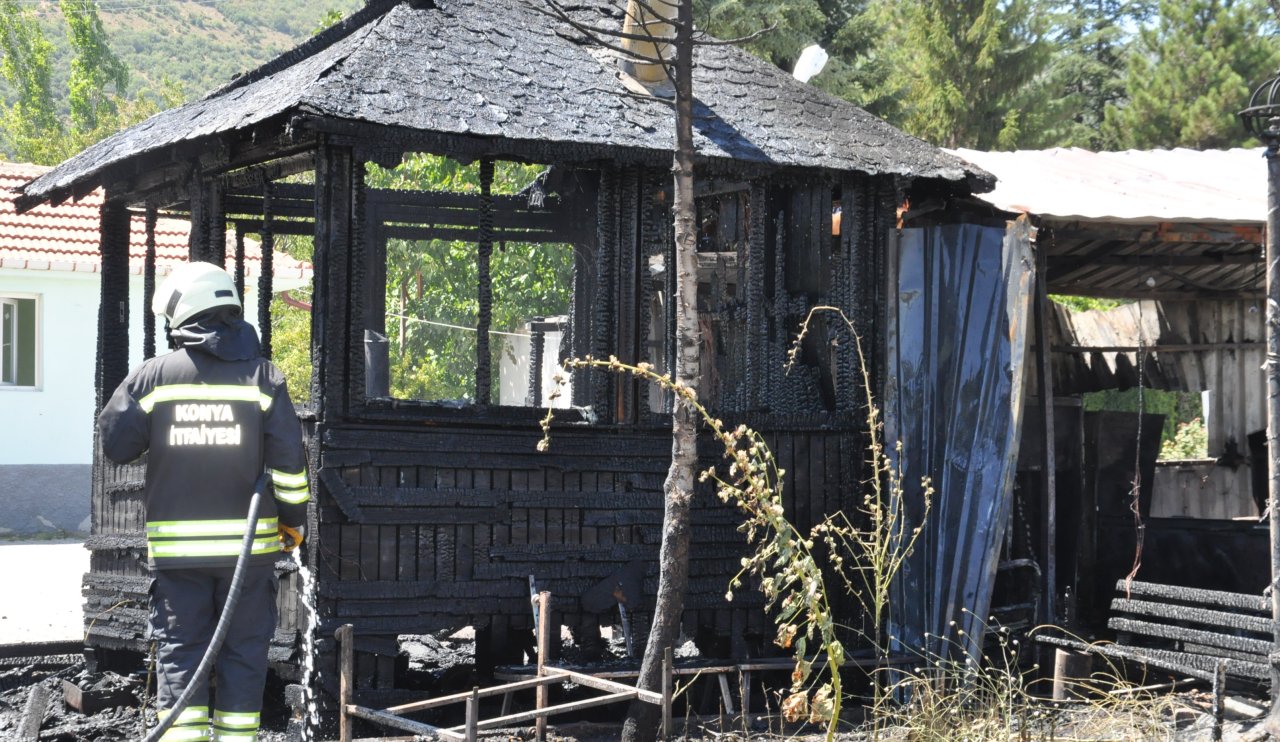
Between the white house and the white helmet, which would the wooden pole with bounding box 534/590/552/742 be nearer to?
the white helmet

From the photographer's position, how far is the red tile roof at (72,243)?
17.3m

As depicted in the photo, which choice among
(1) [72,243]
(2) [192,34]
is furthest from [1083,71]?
(2) [192,34]

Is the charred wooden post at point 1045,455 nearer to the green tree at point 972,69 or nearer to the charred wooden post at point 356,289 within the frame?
the charred wooden post at point 356,289

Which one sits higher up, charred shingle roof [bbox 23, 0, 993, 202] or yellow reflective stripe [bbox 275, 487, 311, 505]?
charred shingle roof [bbox 23, 0, 993, 202]

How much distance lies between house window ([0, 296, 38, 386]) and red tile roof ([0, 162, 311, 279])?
79cm

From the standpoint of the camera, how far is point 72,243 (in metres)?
18.0

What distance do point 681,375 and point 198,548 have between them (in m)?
2.37

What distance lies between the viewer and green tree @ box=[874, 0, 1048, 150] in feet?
94.5

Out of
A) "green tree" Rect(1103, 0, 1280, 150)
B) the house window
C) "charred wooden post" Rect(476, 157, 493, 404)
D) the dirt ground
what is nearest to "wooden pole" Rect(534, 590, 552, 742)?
the dirt ground

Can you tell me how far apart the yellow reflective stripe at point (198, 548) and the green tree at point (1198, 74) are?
2507 cm

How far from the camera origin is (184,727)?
596 cm

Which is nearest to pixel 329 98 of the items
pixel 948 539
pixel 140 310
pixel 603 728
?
pixel 603 728

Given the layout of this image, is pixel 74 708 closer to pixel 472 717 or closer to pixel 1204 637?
pixel 472 717

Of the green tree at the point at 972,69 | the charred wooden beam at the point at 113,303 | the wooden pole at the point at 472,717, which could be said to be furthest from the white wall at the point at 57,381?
the green tree at the point at 972,69
